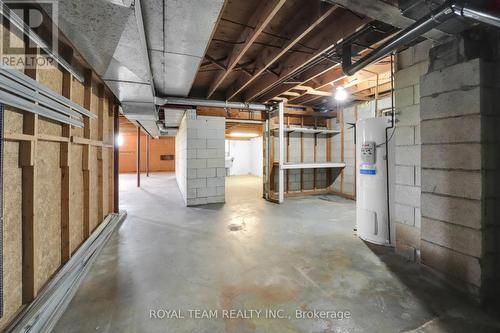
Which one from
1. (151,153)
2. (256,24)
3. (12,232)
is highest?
(256,24)

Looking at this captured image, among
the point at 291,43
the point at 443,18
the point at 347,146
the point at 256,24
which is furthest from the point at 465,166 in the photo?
the point at 347,146

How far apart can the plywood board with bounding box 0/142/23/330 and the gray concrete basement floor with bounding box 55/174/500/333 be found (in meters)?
0.31

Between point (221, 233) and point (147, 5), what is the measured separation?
97.7 inches

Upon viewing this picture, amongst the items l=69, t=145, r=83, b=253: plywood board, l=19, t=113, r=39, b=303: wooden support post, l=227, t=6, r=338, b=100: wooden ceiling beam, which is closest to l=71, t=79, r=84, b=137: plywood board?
l=69, t=145, r=83, b=253: plywood board

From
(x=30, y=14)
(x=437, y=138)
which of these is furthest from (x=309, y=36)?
(x=30, y=14)

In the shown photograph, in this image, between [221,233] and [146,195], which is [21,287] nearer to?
[221,233]

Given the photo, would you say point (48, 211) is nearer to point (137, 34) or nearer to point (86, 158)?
A: point (86, 158)

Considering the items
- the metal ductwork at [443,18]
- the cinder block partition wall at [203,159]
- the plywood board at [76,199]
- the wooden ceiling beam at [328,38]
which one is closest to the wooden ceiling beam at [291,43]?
the wooden ceiling beam at [328,38]

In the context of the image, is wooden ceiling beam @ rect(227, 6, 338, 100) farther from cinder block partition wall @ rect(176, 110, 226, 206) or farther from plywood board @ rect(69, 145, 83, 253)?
plywood board @ rect(69, 145, 83, 253)

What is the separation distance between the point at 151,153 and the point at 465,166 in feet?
41.8

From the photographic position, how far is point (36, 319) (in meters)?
1.27

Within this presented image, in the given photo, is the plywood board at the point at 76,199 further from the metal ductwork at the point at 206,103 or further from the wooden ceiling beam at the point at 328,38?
the wooden ceiling beam at the point at 328,38

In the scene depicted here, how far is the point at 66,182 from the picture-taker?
76.7 inches

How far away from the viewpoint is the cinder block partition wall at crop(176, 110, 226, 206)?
443cm
